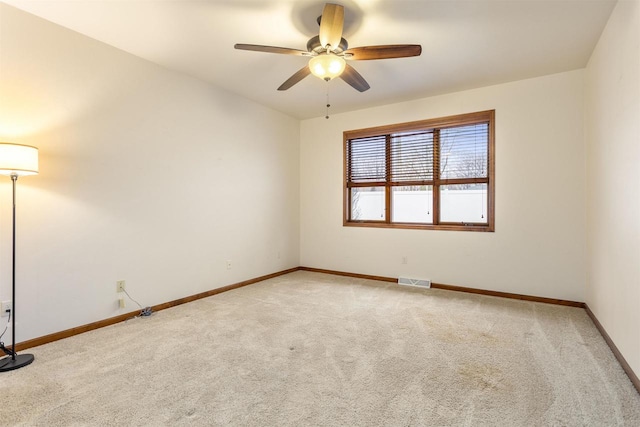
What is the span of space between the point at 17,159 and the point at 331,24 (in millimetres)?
2347

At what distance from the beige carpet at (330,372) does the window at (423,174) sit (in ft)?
4.86

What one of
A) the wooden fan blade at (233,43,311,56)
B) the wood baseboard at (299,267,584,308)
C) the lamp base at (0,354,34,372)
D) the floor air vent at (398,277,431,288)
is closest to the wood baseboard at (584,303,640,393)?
the wood baseboard at (299,267,584,308)

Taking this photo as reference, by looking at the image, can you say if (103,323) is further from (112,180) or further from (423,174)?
(423,174)

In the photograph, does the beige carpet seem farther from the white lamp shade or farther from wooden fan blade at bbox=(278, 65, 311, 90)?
wooden fan blade at bbox=(278, 65, 311, 90)

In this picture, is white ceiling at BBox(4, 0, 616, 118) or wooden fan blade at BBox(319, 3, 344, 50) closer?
wooden fan blade at BBox(319, 3, 344, 50)

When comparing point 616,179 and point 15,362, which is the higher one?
point 616,179

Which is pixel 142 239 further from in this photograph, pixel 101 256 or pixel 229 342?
pixel 229 342

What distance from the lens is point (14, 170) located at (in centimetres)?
212

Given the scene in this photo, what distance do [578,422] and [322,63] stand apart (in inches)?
107

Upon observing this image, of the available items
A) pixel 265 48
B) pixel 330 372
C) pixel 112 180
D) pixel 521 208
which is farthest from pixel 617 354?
pixel 112 180

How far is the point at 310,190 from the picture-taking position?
5426 millimetres

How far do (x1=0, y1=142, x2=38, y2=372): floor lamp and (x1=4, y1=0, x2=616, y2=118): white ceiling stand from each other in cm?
114

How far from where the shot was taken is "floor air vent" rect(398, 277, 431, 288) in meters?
4.30

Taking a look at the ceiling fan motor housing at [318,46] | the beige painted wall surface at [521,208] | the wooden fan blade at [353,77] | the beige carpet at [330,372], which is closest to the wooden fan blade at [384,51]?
the ceiling fan motor housing at [318,46]
